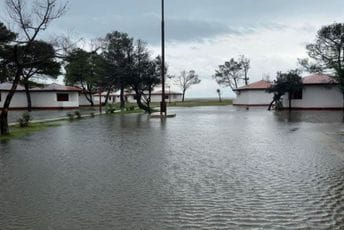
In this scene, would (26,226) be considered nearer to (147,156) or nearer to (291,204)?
(291,204)

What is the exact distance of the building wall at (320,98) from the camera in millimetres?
56438

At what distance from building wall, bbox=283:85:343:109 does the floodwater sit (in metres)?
42.4

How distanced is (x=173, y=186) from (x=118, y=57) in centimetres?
5237

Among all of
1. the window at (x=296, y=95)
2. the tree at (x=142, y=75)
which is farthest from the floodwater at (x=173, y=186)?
the window at (x=296, y=95)

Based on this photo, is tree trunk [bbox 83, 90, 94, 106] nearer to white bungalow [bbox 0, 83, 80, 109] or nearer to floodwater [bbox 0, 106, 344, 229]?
white bungalow [bbox 0, 83, 80, 109]

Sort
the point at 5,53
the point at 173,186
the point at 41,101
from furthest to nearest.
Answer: the point at 41,101 < the point at 5,53 < the point at 173,186

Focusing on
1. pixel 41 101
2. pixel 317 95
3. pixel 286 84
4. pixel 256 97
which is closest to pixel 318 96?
pixel 317 95

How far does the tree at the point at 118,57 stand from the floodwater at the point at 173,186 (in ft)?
104

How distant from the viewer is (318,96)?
2239 inches

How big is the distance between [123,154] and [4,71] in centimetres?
2371

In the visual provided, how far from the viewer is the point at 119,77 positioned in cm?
4731

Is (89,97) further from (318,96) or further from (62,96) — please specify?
(318,96)

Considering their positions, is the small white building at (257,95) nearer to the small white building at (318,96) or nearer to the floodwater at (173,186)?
the small white building at (318,96)

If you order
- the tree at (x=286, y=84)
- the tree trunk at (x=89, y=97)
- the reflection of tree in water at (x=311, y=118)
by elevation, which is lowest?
the reflection of tree in water at (x=311, y=118)
